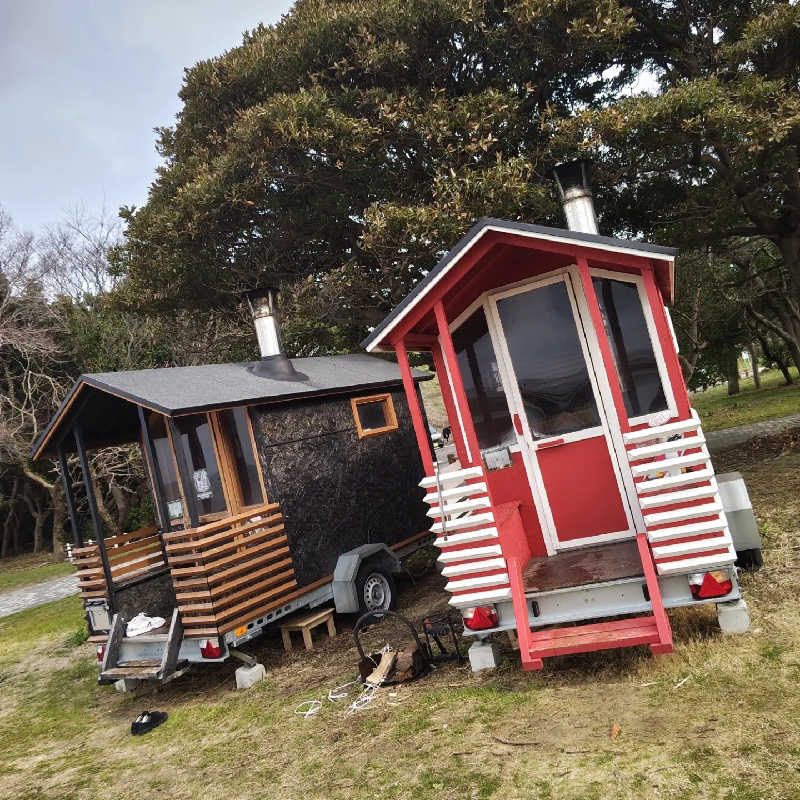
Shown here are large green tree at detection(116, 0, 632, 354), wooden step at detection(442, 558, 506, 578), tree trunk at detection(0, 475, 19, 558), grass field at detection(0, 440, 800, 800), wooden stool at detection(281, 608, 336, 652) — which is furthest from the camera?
tree trunk at detection(0, 475, 19, 558)

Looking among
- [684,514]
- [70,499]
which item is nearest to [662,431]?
[684,514]

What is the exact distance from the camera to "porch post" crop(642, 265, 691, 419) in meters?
5.36

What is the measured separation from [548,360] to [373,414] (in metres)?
3.99

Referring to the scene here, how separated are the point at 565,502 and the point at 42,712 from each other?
21.4ft

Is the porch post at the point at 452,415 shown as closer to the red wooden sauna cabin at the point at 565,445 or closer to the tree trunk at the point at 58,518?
the red wooden sauna cabin at the point at 565,445

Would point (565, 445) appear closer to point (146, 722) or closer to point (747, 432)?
point (146, 722)

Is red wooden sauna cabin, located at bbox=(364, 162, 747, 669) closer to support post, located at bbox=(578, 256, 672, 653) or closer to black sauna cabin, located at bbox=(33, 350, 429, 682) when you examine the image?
support post, located at bbox=(578, 256, 672, 653)

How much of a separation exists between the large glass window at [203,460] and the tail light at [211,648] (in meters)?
1.89

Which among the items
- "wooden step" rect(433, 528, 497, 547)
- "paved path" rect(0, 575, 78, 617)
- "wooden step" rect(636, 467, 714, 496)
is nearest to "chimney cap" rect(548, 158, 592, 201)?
"wooden step" rect(636, 467, 714, 496)

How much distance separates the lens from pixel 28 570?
22.4 metres

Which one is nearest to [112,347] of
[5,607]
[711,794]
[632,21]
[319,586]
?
[5,607]

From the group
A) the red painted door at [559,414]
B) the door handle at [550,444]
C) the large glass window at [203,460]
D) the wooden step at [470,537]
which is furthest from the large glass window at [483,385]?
the large glass window at [203,460]

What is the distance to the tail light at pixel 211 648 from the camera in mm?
6539

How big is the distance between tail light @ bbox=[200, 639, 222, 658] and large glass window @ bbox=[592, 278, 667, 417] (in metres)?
4.58
